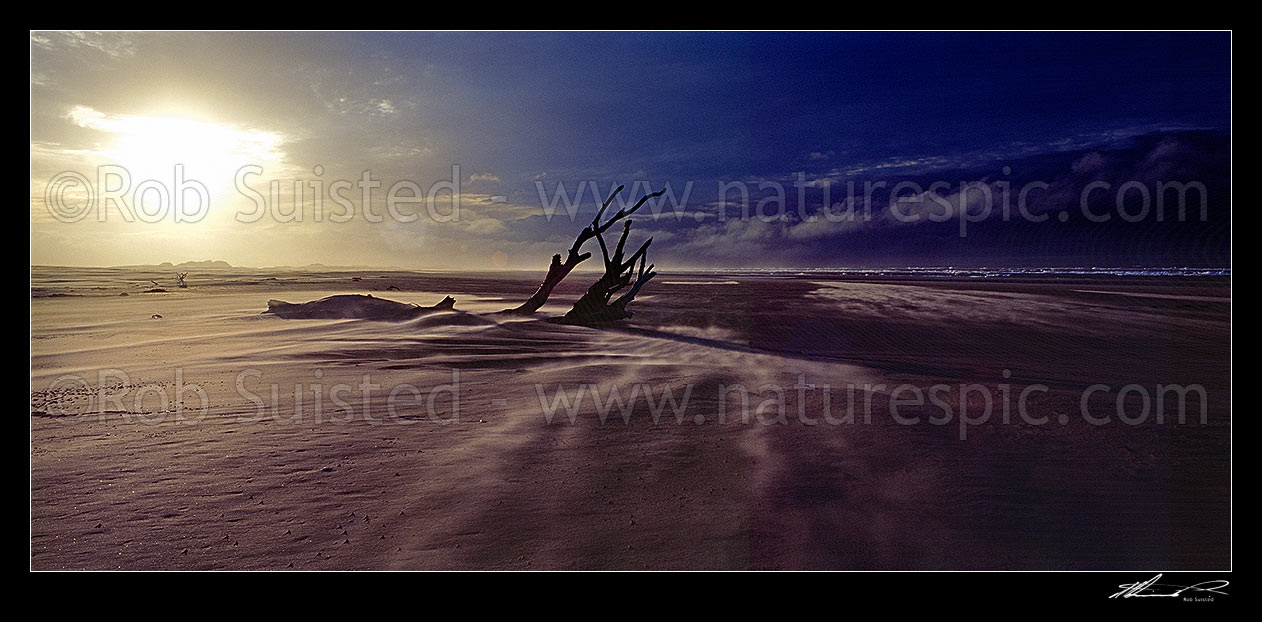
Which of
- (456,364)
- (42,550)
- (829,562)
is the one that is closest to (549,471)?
(829,562)

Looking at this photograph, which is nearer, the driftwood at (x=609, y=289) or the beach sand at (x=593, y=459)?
the beach sand at (x=593, y=459)

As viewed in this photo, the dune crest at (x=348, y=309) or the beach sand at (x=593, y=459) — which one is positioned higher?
the dune crest at (x=348, y=309)

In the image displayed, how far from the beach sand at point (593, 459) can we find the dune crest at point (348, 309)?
2165 millimetres

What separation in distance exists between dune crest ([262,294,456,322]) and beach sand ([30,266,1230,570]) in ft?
7.10

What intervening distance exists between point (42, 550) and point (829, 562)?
445 cm

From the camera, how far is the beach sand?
10.0 ft

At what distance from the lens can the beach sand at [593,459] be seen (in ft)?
10.0
